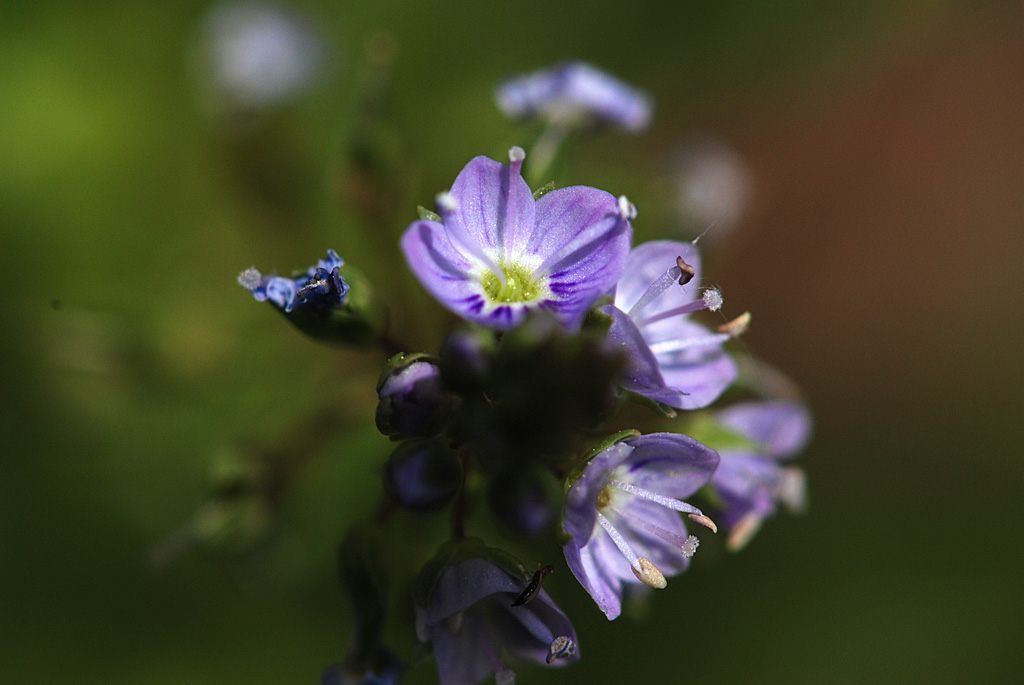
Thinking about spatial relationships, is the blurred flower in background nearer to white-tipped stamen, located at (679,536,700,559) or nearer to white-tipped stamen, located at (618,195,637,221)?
white-tipped stamen, located at (618,195,637,221)

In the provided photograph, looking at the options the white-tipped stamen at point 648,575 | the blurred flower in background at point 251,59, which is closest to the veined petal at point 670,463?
the white-tipped stamen at point 648,575

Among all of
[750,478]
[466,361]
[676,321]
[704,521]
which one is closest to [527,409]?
[466,361]

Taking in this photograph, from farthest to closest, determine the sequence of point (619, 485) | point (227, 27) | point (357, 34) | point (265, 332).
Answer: point (357, 34) < point (227, 27) < point (265, 332) < point (619, 485)

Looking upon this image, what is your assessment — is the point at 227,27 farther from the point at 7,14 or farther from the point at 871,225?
the point at 871,225

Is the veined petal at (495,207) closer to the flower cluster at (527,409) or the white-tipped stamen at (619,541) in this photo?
the flower cluster at (527,409)

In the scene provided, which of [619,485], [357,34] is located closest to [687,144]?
[357,34]

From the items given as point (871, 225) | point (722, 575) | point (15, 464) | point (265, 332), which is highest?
point (871, 225)
